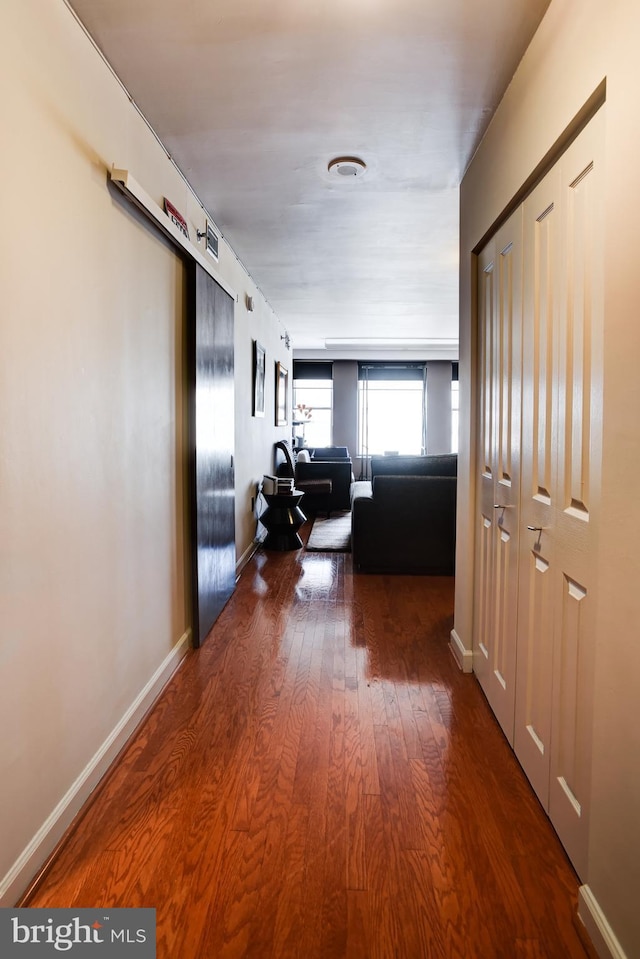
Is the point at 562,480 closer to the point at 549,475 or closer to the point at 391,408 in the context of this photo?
the point at 549,475

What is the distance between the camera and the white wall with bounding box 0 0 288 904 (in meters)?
1.38

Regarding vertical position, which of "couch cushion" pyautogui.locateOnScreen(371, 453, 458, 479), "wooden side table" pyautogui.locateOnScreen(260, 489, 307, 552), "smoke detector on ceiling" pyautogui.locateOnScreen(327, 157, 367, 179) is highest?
"smoke detector on ceiling" pyautogui.locateOnScreen(327, 157, 367, 179)

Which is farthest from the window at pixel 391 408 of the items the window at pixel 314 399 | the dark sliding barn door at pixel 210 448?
the dark sliding barn door at pixel 210 448

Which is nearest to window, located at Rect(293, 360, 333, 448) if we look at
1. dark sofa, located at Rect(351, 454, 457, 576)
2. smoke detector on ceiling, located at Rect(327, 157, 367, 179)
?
dark sofa, located at Rect(351, 454, 457, 576)

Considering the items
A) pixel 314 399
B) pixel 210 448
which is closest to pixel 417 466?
pixel 210 448

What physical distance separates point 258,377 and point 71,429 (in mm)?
3660

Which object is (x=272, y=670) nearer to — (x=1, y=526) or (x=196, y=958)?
(x=196, y=958)

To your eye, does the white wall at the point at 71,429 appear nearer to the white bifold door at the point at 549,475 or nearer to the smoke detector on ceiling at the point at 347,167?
the smoke detector on ceiling at the point at 347,167

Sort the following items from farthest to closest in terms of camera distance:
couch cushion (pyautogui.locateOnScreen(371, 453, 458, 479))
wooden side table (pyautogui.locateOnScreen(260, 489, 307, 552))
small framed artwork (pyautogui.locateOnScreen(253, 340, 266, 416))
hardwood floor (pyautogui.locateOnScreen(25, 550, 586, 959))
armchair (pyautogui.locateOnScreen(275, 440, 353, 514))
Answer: armchair (pyautogui.locateOnScreen(275, 440, 353, 514))
wooden side table (pyautogui.locateOnScreen(260, 489, 307, 552))
small framed artwork (pyautogui.locateOnScreen(253, 340, 266, 416))
couch cushion (pyautogui.locateOnScreen(371, 453, 458, 479))
hardwood floor (pyautogui.locateOnScreen(25, 550, 586, 959))

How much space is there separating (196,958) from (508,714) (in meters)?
1.30

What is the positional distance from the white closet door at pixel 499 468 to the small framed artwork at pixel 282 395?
4.36 m

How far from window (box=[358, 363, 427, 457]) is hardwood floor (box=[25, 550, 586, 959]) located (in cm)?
765

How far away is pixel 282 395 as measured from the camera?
7238 millimetres

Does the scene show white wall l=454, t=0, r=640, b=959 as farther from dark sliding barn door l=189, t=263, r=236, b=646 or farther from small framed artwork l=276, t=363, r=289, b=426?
small framed artwork l=276, t=363, r=289, b=426
